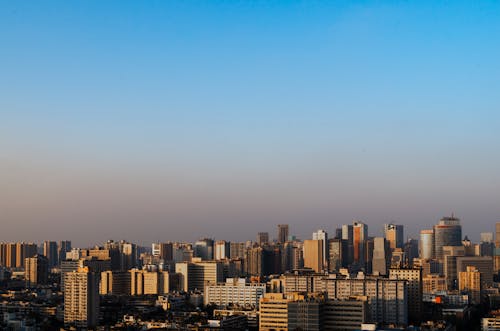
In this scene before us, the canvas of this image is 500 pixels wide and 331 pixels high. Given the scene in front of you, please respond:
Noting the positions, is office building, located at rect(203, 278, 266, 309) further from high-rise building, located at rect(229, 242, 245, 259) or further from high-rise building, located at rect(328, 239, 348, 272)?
high-rise building, located at rect(229, 242, 245, 259)

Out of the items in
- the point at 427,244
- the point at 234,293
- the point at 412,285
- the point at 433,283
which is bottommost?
the point at 433,283

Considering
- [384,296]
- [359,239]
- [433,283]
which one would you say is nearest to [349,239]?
[359,239]

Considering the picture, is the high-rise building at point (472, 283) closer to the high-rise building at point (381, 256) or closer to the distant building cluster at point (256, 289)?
the distant building cluster at point (256, 289)

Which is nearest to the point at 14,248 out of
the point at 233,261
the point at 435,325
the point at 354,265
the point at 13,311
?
the point at 233,261

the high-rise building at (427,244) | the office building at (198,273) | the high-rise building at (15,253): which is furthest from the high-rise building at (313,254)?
the high-rise building at (15,253)

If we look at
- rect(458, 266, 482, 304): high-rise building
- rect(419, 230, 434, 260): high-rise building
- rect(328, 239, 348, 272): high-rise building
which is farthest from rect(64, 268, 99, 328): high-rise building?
rect(419, 230, 434, 260): high-rise building

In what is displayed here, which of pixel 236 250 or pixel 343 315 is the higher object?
pixel 236 250

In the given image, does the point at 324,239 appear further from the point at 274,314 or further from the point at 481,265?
the point at 274,314
